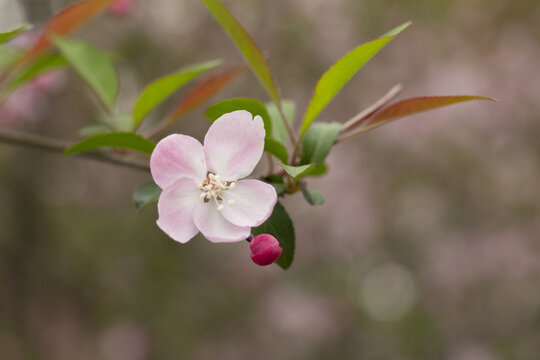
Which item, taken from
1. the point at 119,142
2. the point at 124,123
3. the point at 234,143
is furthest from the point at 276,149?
the point at 124,123

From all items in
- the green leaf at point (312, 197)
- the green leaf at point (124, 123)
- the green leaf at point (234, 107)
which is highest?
the green leaf at point (234, 107)

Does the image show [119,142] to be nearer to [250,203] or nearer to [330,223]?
[250,203]

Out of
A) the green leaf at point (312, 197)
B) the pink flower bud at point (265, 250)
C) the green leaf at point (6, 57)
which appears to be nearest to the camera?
the pink flower bud at point (265, 250)

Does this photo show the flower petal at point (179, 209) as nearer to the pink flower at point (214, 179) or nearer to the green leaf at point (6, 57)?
the pink flower at point (214, 179)

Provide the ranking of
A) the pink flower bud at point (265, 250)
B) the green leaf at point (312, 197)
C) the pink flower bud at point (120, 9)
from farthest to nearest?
the pink flower bud at point (120, 9)
the green leaf at point (312, 197)
the pink flower bud at point (265, 250)

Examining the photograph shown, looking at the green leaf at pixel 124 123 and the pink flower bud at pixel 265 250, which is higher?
the pink flower bud at pixel 265 250

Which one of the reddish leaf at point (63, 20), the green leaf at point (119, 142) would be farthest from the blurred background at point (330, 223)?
the green leaf at point (119, 142)
